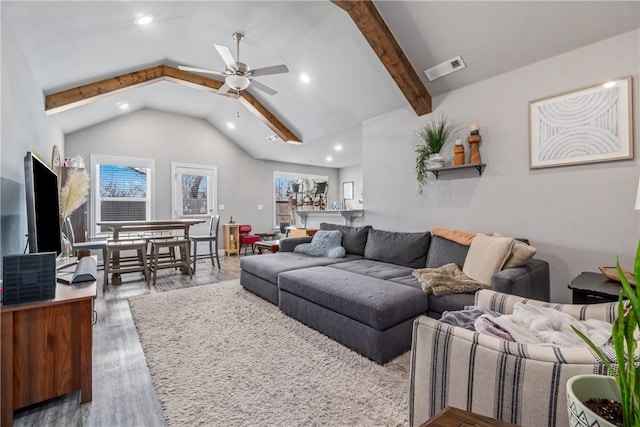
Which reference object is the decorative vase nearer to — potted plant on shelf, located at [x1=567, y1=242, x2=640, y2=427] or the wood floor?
potted plant on shelf, located at [x1=567, y1=242, x2=640, y2=427]

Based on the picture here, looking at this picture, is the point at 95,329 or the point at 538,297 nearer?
the point at 538,297

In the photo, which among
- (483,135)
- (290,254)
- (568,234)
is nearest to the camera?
(568,234)

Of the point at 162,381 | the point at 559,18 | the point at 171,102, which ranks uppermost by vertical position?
the point at 171,102

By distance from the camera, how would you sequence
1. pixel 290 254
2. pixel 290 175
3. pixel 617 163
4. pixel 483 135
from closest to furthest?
pixel 617 163 → pixel 483 135 → pixel 290 254 → pixel 290 175

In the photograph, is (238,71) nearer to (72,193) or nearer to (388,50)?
(388,50)

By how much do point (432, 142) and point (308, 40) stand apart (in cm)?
197

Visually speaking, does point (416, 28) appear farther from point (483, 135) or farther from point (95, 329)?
point (95, 329)

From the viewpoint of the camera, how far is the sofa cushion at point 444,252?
2717 mm

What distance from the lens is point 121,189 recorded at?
5762mm

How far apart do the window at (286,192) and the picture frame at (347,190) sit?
116 cm

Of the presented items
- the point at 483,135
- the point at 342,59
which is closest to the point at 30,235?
the point at 342,59

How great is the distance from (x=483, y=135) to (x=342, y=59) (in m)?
1.91

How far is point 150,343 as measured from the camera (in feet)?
7.64

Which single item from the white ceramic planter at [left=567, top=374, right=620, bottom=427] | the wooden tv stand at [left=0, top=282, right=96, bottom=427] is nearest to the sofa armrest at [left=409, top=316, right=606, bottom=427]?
the white ceramic planter at [left=567, top=374, right=620, bottom=427]
